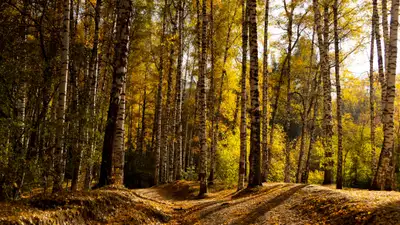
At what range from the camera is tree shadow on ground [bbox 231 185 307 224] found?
820 cm

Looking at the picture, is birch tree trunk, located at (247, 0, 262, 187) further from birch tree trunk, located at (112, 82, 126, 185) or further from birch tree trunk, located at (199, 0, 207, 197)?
birch tree trunk, located at (112, 82, 126, 185)

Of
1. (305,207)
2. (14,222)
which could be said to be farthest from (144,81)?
(14,222)

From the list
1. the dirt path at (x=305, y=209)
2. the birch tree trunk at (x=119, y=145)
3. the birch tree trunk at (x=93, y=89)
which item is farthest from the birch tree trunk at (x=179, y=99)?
the dirt path at (x=305, y=209)

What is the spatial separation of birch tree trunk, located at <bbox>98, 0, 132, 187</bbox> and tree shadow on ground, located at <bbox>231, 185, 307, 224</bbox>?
4.59 metres

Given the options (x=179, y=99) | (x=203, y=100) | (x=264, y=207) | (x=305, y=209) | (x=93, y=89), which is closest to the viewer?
(x=305, y=209)

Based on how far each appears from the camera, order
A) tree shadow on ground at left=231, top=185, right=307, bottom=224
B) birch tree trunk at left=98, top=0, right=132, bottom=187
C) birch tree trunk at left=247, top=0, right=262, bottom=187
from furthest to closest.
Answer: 1. birch tree trunk at left=247, top=0, right=262, bottom=187
2. birch tree trunk at left=98, top=0, right=132, bottom=187
3. tree shadow on ground at left=231, top=185, right=307, bottom=224

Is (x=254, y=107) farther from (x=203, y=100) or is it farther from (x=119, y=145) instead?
(x=119, y=145)

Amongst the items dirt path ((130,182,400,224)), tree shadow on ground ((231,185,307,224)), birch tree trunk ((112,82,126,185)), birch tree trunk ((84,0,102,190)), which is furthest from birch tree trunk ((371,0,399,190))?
birch tree trunk ((84,0,102,190))

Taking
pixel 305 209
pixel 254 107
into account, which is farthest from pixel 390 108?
pixel 305 209

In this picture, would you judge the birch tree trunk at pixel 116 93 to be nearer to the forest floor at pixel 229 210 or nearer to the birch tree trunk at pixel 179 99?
the forest floor at pixel 229 210

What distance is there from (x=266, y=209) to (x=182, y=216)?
294 centimetres

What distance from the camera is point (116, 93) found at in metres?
10.3

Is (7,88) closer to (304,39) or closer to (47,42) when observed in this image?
(47,42)

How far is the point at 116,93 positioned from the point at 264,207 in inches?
233
